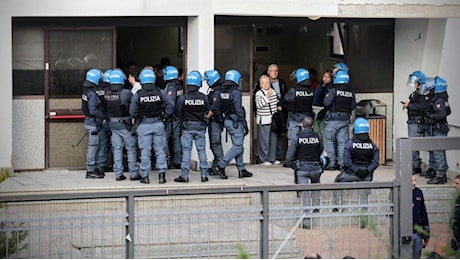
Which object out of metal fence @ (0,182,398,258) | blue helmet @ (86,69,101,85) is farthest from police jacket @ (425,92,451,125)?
metal fence @ (0,182,398,258)

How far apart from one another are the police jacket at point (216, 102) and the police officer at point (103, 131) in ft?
5.06

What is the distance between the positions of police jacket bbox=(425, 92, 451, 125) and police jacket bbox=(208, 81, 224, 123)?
3295mm

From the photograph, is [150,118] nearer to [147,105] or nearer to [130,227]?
[147,105]

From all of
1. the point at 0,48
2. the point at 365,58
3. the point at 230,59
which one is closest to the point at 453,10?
the point at 365,58

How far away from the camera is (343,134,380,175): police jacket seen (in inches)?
589

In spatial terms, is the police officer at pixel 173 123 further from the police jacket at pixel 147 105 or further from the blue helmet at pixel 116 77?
the blue helmet at pixel 116 77

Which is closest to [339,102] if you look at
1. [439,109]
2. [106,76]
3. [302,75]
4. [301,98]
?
[301,98]

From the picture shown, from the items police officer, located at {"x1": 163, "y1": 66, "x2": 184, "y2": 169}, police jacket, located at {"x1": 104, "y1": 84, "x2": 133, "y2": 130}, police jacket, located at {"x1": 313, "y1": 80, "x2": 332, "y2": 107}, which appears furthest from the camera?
police jacket, located at {"x1": 313, "y1": 80, "x2": 332, "y2": 107}

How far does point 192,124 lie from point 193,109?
242 millimetres

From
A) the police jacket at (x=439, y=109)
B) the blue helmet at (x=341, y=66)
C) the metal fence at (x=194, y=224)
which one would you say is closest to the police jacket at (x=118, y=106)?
the blue helmet at (x=341, y=66)

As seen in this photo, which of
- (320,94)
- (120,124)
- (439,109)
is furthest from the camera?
(320,94)

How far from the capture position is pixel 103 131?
54.4ft

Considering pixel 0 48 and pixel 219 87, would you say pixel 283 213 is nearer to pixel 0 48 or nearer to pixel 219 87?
pixel 219 87

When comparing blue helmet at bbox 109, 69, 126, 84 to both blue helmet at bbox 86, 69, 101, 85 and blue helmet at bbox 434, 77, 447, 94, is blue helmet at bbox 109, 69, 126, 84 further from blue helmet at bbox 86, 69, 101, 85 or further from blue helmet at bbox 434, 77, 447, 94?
blue helmet at bbox 434, 77, 447, 94
